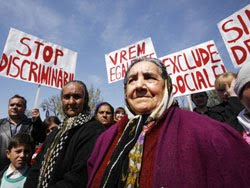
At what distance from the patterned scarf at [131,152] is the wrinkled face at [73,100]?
854 mm

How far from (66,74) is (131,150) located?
3617 mm

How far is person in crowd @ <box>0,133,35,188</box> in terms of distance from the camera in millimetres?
2746

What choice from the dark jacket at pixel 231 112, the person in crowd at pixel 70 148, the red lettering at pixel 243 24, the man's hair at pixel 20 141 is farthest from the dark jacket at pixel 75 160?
the red lettering at pixel 243 24

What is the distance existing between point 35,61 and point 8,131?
1545 mm

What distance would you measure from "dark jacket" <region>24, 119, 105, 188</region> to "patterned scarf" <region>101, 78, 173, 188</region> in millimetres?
479

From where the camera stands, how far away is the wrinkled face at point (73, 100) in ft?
7.83

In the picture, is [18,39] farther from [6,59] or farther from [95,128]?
[95,128]

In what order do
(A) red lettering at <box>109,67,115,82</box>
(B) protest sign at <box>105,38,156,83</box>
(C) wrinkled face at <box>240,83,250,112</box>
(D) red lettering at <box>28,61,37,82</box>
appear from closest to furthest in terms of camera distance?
(C) wrinkled face at <box>240,83,250,112</box> → (D) red lettering at <box>28,61,37,82</box> → (B) protest sign at <box>105,38,156,83</box> → (A) red lettering at <box>109,67,115,82</box>

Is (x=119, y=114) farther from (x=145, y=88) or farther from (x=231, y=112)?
(x=145, y=88)

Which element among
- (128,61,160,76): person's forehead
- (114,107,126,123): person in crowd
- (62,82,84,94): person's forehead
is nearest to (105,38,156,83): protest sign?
(114,107,126,123): person in crowd

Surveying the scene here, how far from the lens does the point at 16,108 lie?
3725mm

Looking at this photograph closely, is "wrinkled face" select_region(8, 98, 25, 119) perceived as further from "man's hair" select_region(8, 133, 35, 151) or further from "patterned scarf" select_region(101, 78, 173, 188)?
"patterned scarf" select_region(101, 78, 173, 188)

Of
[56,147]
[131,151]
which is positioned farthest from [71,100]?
[131,151]

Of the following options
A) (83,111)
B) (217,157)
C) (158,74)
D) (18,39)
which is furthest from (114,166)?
(18,39)
